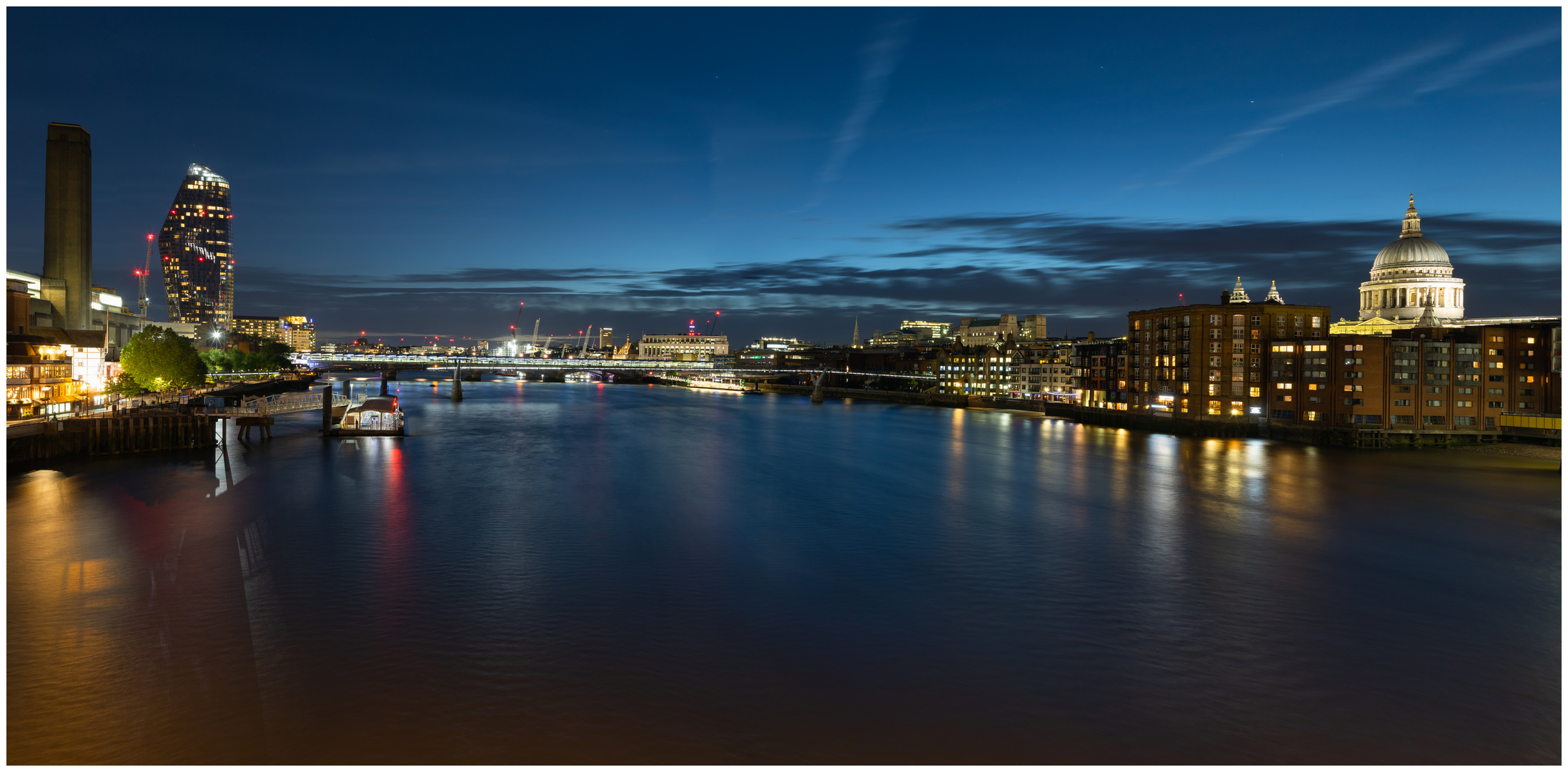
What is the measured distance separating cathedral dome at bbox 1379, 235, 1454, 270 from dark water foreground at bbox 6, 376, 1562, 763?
42.8m

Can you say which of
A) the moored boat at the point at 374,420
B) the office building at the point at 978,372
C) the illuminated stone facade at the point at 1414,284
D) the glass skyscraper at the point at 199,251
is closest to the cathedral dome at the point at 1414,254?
the illuminated stone facade at the point at 1414,284

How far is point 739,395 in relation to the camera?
204 feet

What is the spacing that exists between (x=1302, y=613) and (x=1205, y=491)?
9064 millimetres

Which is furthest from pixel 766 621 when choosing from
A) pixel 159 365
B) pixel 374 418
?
pixel 159 365

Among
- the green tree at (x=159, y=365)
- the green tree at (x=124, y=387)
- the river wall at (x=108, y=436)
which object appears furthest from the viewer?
the green tree at (x=159, y=365)

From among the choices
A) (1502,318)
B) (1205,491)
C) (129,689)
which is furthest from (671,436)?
(1502,318)

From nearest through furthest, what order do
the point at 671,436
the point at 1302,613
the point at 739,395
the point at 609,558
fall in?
the point at 1302,613, the point at 609,558, the point at 671,436, the point at 739,395

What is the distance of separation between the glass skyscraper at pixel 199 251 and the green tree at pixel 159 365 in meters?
95.2

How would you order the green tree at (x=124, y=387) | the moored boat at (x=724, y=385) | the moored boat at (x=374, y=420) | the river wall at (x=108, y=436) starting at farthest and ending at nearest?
the moored boat at (x=724, y=385) → the green tree at (x=124, y=387) → the moored boat at (x=374, y=420) → the river wall at (x=108, y=436)

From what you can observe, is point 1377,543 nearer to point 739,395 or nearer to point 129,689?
point 129,689

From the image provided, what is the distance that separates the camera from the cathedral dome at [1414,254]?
51.8 meters

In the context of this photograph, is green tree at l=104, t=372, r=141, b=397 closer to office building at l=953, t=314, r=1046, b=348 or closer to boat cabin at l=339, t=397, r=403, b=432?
boat cabin at l=339, t=397, r=403, b=432

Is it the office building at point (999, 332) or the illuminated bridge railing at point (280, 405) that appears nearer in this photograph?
the illuminated bridge railing at point (280, 405)

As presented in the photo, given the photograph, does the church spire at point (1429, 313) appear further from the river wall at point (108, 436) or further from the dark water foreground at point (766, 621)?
the river wall at point (108, 436)
